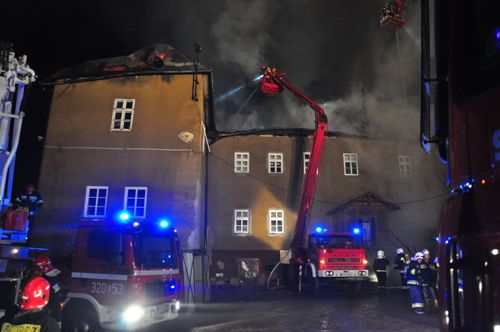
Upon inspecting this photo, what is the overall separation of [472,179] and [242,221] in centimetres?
1776

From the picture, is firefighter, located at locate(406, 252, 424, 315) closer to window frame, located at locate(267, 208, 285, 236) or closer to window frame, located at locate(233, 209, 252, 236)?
window frame, located at locate(267, 208, 285, 236)

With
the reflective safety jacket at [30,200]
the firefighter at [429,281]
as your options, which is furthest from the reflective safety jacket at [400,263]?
the reflective safety jacket at [30,200]

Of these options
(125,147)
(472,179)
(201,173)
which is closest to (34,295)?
(472,179)

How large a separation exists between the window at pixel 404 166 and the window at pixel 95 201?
51.6 ft

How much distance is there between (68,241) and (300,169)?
12063 mm

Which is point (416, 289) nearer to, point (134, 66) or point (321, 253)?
point (321, 253)

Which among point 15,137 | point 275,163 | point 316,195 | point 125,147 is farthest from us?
point 275,163

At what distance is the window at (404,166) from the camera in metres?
20.8

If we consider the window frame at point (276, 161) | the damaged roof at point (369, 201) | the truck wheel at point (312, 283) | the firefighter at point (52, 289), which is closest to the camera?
the firefighter at point (52, 289)

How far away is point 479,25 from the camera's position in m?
2.45

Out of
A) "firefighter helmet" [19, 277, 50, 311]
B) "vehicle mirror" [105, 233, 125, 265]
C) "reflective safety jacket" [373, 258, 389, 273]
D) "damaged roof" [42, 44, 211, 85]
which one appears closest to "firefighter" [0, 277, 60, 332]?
"firefighter helmet" [19, 277, 50, 311]

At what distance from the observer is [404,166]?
20.9m

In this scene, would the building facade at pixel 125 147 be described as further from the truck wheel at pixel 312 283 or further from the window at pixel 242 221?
the truck wheel at pixel 312 283

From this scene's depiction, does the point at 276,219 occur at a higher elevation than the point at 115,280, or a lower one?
higher
